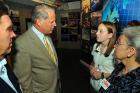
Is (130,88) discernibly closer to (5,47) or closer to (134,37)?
(134,37)

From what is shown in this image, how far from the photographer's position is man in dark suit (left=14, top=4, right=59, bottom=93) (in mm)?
2484

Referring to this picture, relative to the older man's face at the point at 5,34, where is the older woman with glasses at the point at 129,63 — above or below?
below

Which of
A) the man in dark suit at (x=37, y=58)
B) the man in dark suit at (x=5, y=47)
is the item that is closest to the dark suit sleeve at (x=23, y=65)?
the man in dark suit at (x=37, y=58)

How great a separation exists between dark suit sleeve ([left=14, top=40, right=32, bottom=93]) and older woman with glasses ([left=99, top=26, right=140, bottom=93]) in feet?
2.98

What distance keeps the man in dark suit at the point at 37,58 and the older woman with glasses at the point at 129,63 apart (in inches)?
33.4

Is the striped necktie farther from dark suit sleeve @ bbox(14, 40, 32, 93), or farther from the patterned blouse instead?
the patterned blouse

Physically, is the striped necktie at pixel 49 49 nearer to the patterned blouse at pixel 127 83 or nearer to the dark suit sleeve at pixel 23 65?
the dark suit sleeve at pixel 23 65

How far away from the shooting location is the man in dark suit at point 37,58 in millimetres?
2484

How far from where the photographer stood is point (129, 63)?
1966 millimetres

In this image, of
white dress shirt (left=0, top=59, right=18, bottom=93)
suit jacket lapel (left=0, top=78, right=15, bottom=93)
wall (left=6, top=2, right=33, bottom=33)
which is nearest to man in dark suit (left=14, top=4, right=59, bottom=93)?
white dress shirt (left=0, top=59, right=18, bottom=93)

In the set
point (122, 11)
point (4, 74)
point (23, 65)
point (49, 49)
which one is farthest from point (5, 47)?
point (122, 11)

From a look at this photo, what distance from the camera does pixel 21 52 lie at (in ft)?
8.12

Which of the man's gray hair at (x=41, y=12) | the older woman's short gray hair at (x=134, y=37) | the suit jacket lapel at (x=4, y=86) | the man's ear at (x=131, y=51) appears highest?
the man's gray hair at (x=41, y=12)

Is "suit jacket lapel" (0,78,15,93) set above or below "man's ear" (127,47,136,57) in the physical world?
below
